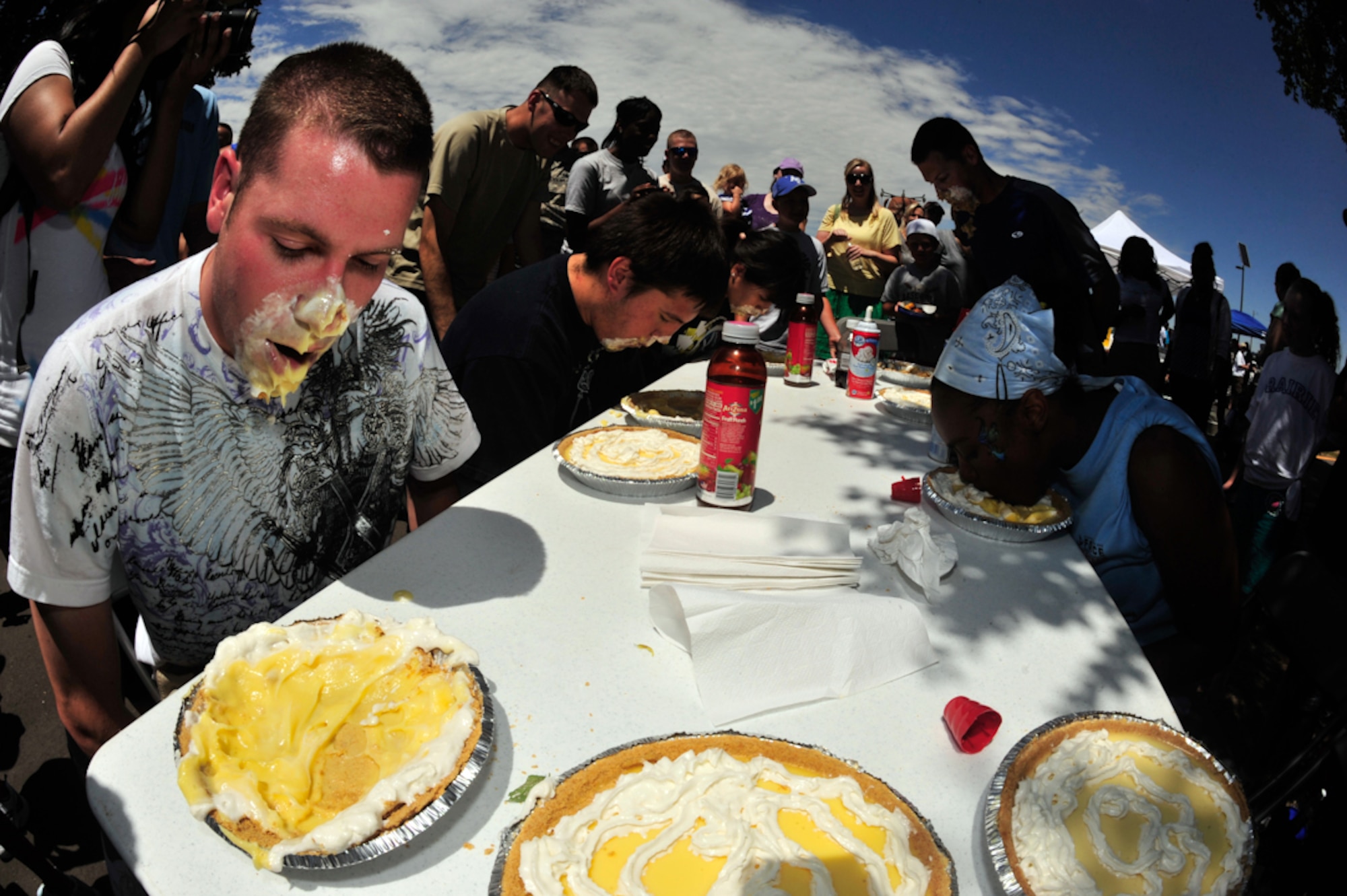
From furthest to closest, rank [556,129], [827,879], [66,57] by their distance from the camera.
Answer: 1. [556,129]
2. [66,57]
3. [827,879]

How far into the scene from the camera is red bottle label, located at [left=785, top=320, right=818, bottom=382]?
372cm

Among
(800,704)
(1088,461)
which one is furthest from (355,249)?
(1088,461)

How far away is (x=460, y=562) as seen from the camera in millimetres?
1604

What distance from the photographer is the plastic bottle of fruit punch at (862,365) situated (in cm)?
340

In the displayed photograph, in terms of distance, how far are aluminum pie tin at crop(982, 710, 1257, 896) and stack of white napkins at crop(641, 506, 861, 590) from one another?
0.53 m

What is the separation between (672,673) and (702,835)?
39 centimetres

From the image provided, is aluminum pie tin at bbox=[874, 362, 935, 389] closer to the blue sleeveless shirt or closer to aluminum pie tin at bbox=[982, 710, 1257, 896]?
the blue sleeveless shirt

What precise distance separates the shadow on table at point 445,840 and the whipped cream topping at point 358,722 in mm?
46

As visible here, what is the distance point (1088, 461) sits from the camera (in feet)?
7.26

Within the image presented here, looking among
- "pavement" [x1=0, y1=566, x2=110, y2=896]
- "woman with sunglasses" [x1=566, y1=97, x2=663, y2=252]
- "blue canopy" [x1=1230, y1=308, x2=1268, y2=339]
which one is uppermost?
"woman with sunglasses" [x1=566, y1=97, x2=663, y2=252]

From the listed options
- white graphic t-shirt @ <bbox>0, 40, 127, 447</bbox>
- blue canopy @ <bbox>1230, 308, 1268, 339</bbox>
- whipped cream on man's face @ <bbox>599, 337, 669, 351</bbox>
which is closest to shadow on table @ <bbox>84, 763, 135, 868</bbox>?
white graphic t-shirt @ <bbox>0, 40, 127, 447</bbox>

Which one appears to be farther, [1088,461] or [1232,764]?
[1232,764]

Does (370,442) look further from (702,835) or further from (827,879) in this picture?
(827,879)

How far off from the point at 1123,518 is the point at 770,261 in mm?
2907
